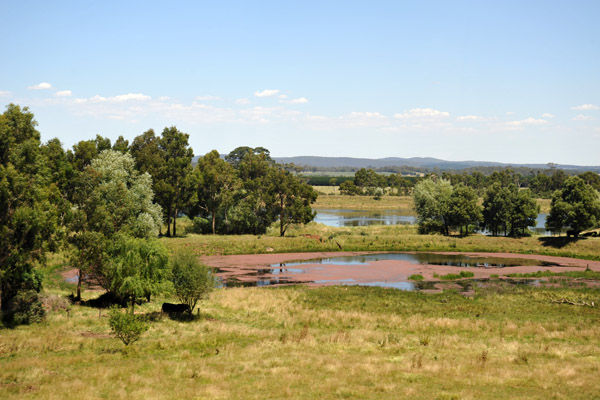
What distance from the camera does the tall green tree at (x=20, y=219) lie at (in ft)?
104

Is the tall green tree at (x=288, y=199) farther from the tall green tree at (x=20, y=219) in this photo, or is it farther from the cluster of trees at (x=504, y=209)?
the tall green tree at (x=20, y=219)

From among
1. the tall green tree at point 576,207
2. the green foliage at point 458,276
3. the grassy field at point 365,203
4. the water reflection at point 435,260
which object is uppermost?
the tall green tree at point 576,207

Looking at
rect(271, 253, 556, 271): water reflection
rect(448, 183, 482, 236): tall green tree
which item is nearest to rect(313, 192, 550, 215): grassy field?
rect(448, 183, 482, 236): tall green tree

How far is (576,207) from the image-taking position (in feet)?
279

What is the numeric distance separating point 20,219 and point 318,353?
2076cm

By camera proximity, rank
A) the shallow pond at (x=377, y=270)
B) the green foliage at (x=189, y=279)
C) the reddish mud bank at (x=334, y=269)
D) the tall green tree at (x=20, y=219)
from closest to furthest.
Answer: the tall green tree at (x=20, y=219), the green foliage at (x=189, y=279), the shallow pond at (x=377, y=270), the reddish mud bank at (x=334, y=269)

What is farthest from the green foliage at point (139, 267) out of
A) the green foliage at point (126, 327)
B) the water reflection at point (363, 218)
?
the water reflection at point (363, 218)

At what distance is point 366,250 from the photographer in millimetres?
82125

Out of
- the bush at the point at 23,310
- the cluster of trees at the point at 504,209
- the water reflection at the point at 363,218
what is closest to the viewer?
the bush at the point at 23,310

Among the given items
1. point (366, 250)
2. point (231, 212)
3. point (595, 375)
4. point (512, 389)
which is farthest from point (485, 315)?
point (231, 212)

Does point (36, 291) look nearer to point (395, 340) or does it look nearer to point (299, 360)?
point (299, 360)

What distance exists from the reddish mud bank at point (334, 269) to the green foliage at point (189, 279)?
19.1m

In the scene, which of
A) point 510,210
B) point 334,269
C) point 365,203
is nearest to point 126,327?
point 334,269

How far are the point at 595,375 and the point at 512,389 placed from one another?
5.21m
